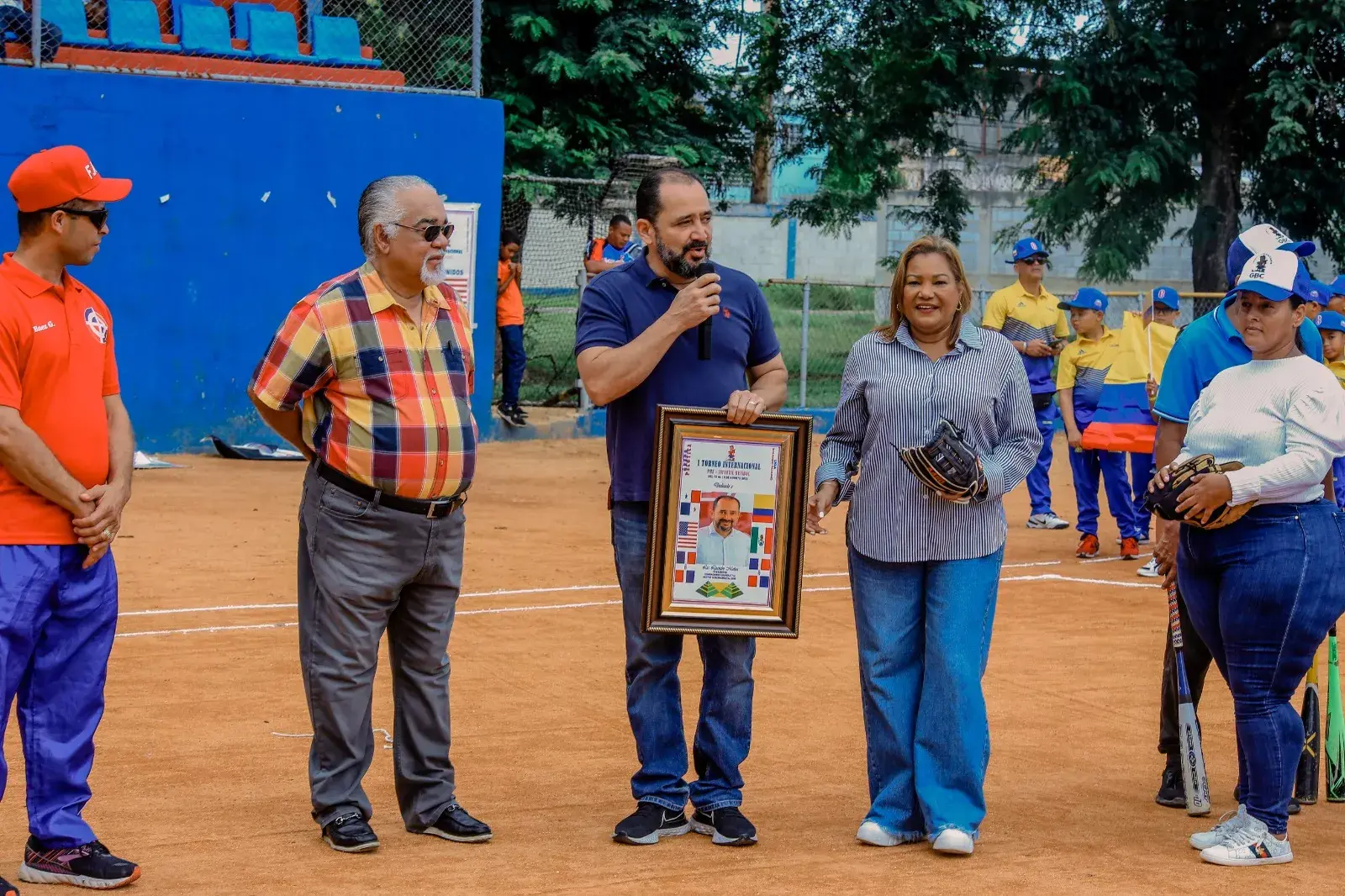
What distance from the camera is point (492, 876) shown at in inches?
216

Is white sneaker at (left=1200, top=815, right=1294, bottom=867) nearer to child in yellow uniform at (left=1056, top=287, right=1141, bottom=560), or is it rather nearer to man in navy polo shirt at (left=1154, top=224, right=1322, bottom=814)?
man in navy polo shirt at (left=1154, top=224, right=1322, bottom=814)

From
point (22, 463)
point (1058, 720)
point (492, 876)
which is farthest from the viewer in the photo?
point (1058, 720)

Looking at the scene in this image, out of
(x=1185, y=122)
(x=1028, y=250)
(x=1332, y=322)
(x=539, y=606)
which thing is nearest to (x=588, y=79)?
(x=1185, y=122)

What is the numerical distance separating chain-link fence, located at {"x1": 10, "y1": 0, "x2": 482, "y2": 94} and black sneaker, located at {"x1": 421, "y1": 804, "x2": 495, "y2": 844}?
13.4 m

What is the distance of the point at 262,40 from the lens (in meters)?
19.5

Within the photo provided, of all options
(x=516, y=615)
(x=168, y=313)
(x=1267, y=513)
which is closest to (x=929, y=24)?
(x=168, y=313)

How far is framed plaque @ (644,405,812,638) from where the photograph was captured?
581 centimetres

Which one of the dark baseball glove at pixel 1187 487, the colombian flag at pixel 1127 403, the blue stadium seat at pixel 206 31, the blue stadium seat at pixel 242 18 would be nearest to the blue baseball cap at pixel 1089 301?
the colombian flag at pixel 1127 403

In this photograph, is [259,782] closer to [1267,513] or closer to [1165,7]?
[1267,513]

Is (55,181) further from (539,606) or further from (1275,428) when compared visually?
(539,606)

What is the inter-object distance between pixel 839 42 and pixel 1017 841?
25308 millimetres

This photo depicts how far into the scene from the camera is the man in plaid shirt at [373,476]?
5.66m

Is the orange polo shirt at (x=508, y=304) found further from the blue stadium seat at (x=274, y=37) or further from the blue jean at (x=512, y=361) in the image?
the blue stadium seat at (x=274, y=37)

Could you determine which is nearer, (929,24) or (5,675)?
(5,675)
